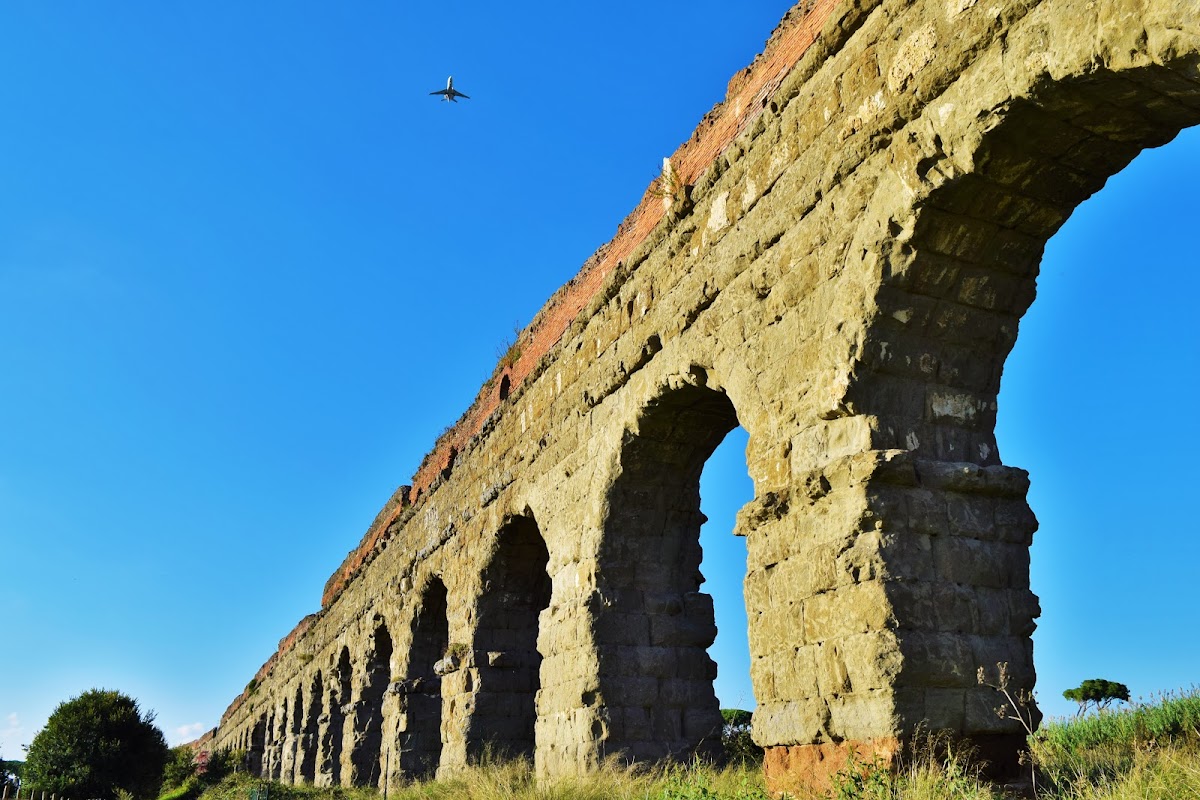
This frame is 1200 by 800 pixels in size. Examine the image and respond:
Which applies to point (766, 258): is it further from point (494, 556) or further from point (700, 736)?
point (494, 556)

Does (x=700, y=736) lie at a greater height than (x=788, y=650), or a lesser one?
lesser

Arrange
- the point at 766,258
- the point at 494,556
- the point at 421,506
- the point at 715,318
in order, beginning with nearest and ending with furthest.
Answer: the point at 766,258, the point at 715,318, the point at 494,556, the point at 421,506

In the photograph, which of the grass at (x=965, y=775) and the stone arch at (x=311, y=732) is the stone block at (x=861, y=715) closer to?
the grass at (x=965, y=775)

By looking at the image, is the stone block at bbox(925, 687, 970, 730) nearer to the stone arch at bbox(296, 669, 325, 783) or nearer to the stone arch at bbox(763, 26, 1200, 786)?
the stone arch at bbox(763, 26, 1200, 786)

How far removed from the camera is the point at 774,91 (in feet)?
20.9

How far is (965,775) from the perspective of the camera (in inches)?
170

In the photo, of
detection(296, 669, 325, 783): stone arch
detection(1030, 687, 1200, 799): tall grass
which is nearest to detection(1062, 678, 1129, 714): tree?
detection(1030, 687, 1200, 799): tall grass

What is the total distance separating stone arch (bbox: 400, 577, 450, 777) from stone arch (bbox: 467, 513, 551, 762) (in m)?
1.67

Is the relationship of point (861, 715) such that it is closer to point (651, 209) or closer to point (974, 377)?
point (974, 377)

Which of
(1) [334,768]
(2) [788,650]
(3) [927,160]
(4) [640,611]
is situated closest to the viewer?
(3) [927,160]

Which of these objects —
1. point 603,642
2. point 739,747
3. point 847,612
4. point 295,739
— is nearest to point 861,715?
point 847,612

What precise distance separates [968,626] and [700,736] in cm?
347

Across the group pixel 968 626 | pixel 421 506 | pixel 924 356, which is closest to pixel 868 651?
pixel 968 626

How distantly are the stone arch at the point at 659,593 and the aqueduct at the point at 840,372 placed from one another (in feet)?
0.07
